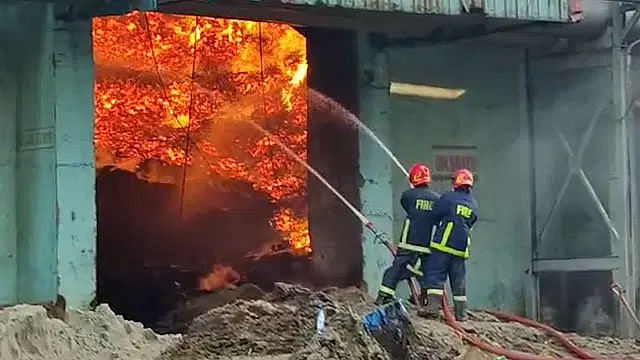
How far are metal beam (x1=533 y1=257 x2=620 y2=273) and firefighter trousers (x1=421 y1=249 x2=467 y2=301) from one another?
15.1 ft

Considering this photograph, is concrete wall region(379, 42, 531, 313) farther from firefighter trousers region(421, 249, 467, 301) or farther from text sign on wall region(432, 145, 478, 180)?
firefighter trousers region(421, 249, 467, 301)

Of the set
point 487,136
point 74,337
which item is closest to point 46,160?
point 74,337

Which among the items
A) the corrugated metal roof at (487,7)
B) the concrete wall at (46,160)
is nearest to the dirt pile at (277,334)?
the concrete wall at (46,160)

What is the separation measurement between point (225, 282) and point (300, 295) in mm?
4180

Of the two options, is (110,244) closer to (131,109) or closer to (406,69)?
(131,109)

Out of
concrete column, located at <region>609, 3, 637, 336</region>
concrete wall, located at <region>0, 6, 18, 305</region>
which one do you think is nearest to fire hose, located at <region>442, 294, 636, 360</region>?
A: concrete column, located at <region>609, 3, 637, 336</region>

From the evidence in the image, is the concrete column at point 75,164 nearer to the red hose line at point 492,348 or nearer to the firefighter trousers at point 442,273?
the firefighter trousers at point 442,273

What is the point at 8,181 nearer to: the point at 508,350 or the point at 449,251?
the point at 449,251

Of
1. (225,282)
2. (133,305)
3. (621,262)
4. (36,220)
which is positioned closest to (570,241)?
(621,262)

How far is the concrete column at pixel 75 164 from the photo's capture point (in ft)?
42.8

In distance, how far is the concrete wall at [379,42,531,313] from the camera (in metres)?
17.0

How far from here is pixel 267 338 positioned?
35.1 ft

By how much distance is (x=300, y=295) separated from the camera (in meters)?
12.6

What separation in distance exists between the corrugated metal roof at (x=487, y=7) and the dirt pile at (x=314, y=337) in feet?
10.6
